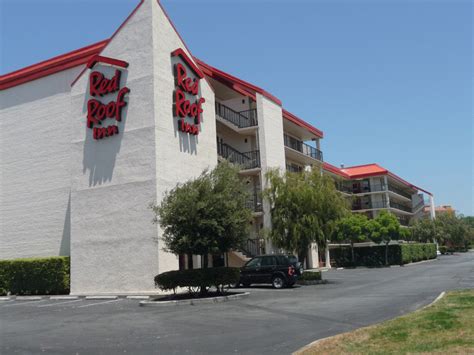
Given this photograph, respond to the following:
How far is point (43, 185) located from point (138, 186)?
8521 millimetres

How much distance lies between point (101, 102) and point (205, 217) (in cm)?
1096

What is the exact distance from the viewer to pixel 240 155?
3462cm

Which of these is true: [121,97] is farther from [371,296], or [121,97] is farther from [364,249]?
[364,249]

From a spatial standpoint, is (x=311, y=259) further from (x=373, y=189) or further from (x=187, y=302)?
(x=373, y=189)

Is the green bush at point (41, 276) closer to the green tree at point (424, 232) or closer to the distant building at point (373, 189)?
the distant building at point (373, 189)

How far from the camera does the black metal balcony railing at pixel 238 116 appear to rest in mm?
34312

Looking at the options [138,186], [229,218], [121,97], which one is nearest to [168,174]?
[138,186]

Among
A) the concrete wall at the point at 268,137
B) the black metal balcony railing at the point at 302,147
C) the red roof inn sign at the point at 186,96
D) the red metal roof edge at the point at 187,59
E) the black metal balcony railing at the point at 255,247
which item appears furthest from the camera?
the black metal balcony railing at the point at 302,147

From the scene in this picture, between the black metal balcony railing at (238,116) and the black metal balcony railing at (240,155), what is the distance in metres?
1.81

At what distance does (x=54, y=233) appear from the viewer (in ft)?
94.2

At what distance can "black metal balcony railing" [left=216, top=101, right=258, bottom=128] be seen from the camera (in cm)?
3431

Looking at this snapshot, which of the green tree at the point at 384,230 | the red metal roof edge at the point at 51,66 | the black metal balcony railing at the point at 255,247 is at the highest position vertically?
the red metal roof edge at the point at 51,66

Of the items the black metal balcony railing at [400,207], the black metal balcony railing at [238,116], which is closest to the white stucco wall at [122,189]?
the black metal balcony railing at [238,116]

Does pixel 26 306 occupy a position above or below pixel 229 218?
below
